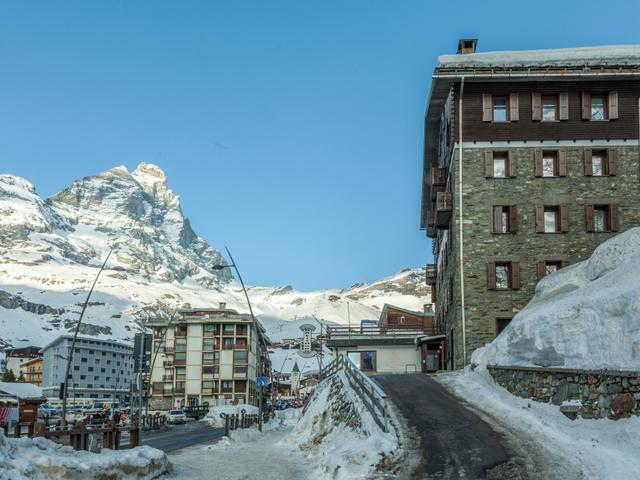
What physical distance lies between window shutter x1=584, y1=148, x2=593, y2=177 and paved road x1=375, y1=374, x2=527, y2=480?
1896cm

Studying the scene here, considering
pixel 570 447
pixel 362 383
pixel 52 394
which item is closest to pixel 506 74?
pixel 362 383

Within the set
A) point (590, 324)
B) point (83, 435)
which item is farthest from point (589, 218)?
point (83, 435)

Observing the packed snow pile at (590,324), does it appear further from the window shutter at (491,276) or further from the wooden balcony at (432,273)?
the wooden balcony at (432,273)

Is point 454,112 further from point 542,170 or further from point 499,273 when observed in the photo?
point 499,273

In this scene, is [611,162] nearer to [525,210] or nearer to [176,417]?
[525,210]

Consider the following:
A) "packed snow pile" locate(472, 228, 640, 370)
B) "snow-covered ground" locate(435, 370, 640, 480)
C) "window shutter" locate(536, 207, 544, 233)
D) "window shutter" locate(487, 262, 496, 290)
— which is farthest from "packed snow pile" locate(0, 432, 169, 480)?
"window shutter" locate(536, 207, 544, 233)

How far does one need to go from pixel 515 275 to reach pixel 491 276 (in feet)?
4.39

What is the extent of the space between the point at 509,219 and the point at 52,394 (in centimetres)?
12374

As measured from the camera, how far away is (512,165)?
4241 centimetres

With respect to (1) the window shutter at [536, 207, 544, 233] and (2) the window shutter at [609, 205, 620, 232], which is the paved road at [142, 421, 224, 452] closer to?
(1) the window shutter at [536, 207, 544, 233]

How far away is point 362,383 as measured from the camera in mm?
26484

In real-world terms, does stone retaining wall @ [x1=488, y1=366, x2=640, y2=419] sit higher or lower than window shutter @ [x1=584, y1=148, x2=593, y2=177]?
lower

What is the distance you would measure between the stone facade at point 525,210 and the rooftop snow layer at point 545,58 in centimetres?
472

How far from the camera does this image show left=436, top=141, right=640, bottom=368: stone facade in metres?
41.6
